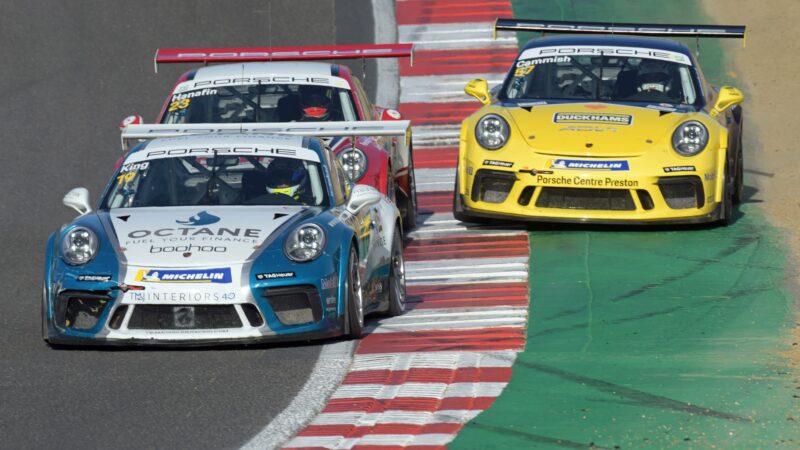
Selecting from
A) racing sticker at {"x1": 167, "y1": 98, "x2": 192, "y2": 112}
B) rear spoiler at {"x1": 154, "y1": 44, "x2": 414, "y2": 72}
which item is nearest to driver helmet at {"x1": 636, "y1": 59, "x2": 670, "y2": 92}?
rear spoiler at {"x1": 154, "y1": 44, "x2": 414, "y2": 72}

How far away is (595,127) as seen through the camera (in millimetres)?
13164

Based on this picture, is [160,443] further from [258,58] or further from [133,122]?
[258,58]

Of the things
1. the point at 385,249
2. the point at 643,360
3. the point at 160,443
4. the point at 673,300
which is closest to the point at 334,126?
the point at 385,249

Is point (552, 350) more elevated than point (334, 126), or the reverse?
point (334, 126)

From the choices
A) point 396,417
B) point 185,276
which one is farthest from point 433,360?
point 185,276

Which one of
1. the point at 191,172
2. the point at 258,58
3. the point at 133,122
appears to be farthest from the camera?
the point at 258,58

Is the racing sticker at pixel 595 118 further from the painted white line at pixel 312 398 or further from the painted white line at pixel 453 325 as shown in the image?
the painted white line at pixel 312 398

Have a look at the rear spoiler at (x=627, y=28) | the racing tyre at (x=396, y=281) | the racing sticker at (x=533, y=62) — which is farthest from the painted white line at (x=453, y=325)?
the rear spoiler at (x=627, y=28)

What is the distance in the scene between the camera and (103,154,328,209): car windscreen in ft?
33.7

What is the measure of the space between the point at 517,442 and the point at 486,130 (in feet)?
20.2

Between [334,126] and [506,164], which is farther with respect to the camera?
[506,164]

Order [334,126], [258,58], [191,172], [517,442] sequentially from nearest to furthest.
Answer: [517,442], [191,172], [334,126], [258,58]

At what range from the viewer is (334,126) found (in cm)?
1189

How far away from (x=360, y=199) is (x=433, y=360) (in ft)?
4.96
